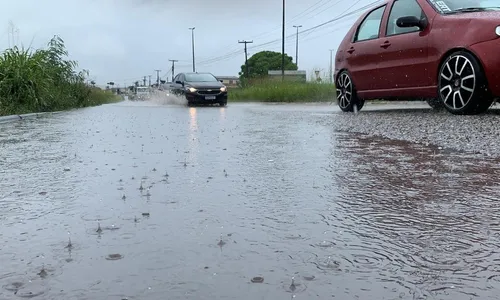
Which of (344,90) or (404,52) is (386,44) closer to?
(404,52)

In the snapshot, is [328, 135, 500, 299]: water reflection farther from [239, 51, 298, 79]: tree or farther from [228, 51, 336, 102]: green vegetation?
[239, 51, 298, 79]: tree

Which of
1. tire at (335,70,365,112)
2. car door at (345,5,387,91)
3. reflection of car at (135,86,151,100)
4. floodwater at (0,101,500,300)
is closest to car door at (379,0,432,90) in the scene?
car door at (345,5,387,91)

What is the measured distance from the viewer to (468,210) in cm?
280

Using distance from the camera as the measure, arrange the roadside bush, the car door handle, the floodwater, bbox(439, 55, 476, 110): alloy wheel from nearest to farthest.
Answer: the floodwater
bbox(439, 55, 476, 110): alloy wheel
the car door handle
the roadside bush

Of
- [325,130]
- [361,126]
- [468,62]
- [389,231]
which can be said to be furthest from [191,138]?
[389,231]

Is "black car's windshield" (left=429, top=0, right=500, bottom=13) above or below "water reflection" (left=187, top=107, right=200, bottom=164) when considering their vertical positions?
above

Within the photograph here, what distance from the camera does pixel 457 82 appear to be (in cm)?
687

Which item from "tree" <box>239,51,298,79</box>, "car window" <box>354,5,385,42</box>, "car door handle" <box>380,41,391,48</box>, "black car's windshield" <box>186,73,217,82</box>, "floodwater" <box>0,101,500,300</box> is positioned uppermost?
"tree" <box>239,51,298,79</box>

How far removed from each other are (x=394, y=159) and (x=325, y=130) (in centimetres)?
Answer: 251

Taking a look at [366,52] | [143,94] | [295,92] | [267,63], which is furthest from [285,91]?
[267,63]

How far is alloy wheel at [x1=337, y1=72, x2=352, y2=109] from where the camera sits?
9.52m

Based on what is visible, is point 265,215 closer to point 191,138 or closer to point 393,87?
point 191,138

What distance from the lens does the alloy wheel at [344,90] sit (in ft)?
31.2

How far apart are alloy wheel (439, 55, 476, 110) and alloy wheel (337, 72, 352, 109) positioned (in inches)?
97.2
